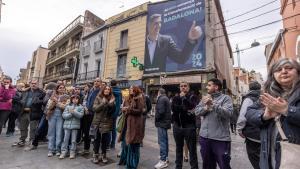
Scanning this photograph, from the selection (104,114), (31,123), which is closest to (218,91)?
(104,114)

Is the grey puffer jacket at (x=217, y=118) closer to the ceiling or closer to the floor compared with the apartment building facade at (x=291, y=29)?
closer to the floor

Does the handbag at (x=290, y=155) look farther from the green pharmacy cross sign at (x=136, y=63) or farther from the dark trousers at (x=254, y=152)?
the green pharmacy cross sign at (x=136, y=63)

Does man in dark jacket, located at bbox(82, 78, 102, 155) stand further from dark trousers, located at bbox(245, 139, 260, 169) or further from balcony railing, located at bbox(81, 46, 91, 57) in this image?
balcony railing, located at bbox(81, 46, 91, 57)

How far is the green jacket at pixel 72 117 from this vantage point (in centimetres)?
504

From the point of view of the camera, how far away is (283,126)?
1591mm

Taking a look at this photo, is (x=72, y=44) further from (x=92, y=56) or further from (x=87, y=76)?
(x=87, y=76)

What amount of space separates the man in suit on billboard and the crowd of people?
31.0 ft

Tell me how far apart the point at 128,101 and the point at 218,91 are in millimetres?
1861

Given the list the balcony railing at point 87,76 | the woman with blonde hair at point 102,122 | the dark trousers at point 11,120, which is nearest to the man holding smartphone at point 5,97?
the dark trousers at point 11,120

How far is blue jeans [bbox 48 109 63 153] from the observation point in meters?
5.14

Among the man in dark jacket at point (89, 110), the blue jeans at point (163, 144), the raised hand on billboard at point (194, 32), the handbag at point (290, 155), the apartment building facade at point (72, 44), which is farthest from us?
the apartment building facade at point (72, 44)

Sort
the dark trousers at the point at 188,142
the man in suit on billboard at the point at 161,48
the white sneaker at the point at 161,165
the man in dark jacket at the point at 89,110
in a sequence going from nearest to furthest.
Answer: the dark trousers at the point at 188,142 < the white sneaker at the point at 161,165 < the man in dark jacket at the point at 89,110 < the man in suit on billboard at the point at 161,48

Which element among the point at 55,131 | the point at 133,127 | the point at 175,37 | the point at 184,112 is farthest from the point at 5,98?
the point at 175,37

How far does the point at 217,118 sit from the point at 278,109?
1732 millimetres
